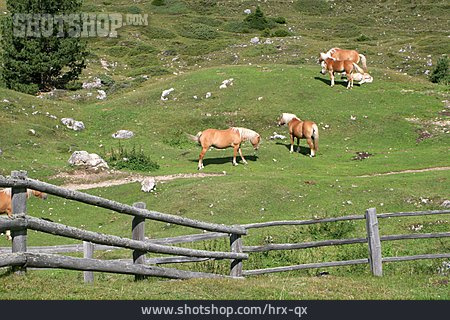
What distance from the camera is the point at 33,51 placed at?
165ft

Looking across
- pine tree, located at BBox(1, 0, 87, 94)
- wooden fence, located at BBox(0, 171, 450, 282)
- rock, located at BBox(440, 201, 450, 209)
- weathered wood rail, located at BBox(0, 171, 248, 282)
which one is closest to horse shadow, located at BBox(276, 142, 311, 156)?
rock, located at BBox(440, 201, 450, 209)

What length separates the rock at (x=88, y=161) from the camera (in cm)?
2898

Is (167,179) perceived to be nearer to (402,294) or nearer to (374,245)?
(374,245)

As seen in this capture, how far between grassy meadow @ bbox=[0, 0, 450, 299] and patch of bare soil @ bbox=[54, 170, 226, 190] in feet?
1.43

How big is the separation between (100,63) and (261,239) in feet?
181

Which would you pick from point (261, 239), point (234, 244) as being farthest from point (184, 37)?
point (234, 244)

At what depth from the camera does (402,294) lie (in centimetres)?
1118

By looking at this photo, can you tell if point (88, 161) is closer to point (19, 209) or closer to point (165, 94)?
point (165, 94)

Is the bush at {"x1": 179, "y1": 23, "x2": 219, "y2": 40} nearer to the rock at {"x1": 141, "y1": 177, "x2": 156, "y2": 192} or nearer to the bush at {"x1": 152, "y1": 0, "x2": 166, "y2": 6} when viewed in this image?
the bush at {"x1": 152, "y1": 0, "x2": 166, "y2": 6}

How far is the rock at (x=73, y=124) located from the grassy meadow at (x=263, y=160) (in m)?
0.50

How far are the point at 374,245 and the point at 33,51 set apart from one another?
4251cm

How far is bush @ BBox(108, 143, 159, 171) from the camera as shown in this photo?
96.8 feet

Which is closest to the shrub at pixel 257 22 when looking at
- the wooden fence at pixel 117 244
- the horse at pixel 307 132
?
the horse at pixel 307 132
